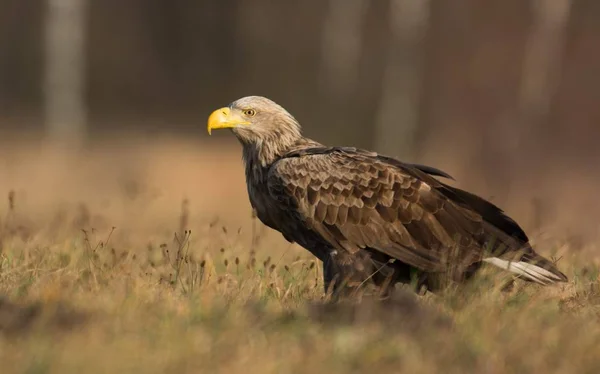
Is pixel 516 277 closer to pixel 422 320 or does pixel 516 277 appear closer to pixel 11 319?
pixel 422 320

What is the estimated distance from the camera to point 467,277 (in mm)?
6871

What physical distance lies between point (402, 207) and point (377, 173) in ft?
0.95

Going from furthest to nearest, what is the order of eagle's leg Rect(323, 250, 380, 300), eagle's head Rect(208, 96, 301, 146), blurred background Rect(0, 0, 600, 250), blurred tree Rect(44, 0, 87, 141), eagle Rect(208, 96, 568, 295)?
1. blurred tree Rect(44, 0, 87, 141)
2. blurred background Rect(0, 0, 600, 250)
3. eagle's head Rect(208, 96, 301, 146)
4. eagle Rect(208, 96, 568, 295)
5. eagle's leg Rect(323, 250, 380, 300)

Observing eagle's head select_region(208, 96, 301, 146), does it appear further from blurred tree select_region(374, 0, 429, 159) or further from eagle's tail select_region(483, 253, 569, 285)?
blurred tree select_region(374, 0, 429, 159)

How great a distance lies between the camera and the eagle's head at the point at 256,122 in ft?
25.7


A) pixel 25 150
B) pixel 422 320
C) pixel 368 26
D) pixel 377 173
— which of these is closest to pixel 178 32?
pixel 368 26

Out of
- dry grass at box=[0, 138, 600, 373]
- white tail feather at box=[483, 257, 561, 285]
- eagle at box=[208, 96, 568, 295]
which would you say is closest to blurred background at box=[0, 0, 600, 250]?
eagle at box=[208, 96, 568, 295]

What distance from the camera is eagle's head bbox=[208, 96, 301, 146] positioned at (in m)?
7.85

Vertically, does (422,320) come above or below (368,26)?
below

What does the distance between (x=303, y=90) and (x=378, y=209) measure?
945 inches

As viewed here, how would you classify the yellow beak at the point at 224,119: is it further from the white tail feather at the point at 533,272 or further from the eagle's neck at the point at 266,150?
the white tail feather at the point at 533,272

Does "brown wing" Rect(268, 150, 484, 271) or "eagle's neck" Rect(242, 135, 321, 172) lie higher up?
"eagle's neck" Rect(242, 135, 321, 172)

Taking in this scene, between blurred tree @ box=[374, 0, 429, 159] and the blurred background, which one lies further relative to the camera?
blurred tree @ box=[374, 0, 429, 159]

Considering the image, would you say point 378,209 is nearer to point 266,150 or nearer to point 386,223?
point 386,223
